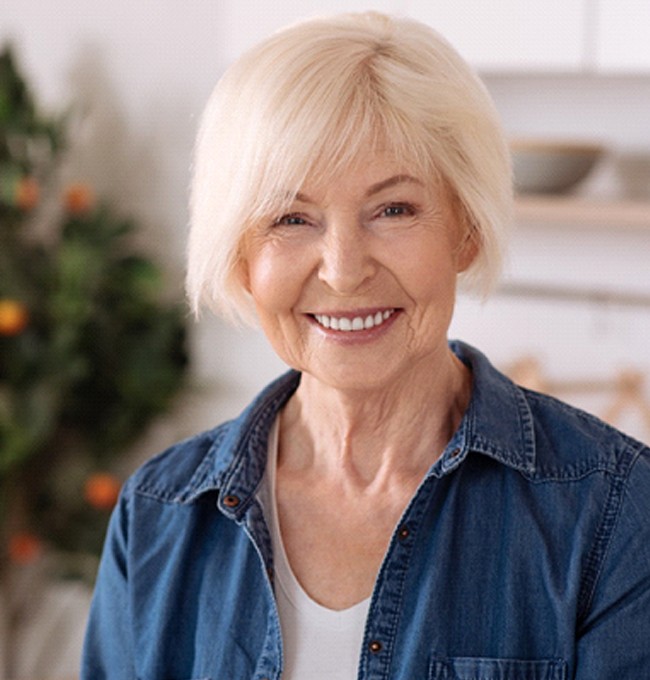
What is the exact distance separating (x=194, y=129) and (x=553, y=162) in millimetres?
1005

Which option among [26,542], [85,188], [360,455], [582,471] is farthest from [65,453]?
[582,471]

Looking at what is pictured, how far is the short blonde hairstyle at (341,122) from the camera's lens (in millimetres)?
1264

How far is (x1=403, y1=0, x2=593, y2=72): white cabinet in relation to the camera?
98.0 inches

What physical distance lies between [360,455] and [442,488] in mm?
124

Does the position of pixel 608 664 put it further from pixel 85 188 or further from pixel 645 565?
pixel 85 188

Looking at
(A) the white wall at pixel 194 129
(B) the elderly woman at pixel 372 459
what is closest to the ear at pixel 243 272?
(B) the elderly woman at pixel 372 459

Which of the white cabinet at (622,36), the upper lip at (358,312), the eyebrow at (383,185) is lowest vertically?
the upper lip at (358,312)

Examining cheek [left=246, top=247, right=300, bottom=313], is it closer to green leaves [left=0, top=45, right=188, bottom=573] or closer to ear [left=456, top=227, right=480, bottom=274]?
ear [left=456, top=227, right=480, bottom=274]

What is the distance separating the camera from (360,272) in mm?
1289

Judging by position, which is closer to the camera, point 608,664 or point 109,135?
point 608,664

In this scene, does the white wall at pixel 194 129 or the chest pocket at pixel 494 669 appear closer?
the chest pocket at pixel 494 669

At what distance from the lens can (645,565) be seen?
1.26m

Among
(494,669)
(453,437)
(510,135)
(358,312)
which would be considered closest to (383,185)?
(358,312)

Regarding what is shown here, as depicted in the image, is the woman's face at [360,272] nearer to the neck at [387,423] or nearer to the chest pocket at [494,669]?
the neck at [387,423]
